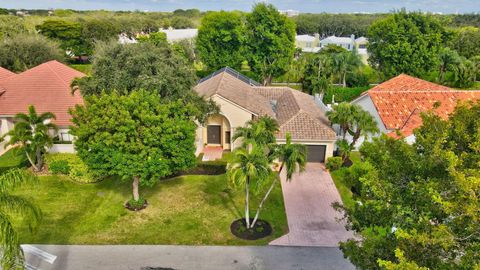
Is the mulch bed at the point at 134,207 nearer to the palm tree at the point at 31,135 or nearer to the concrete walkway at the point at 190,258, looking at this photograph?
the concrete walkway at the point at 190,258

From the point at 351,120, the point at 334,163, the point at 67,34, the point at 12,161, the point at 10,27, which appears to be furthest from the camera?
the point at 67,34

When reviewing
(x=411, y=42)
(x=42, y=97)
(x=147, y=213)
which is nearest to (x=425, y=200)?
(x=147, y=213)

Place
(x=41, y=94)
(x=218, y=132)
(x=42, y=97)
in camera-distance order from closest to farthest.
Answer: (x=218, y=132) → (x=42, y=97) → (x=41, y=94)

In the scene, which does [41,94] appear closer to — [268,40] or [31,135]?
[31,135]

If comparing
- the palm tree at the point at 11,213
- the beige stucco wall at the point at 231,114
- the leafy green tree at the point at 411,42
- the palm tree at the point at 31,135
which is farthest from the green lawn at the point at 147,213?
the leafy green tree at the point at 411,42

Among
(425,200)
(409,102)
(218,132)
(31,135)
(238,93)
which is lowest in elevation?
(218,132)

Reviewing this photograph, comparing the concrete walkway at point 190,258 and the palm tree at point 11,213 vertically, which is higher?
the palm tree at point 11,213

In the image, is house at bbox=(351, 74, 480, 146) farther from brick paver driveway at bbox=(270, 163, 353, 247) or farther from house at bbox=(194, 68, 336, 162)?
brick paver driveway at bbox=(270, 163, 353, 247)

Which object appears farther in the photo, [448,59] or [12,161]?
[448,59]
